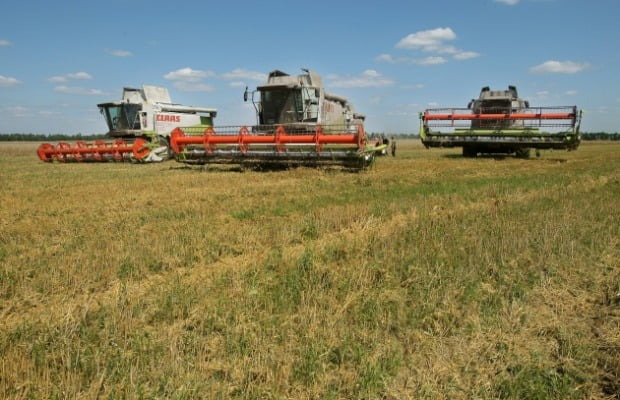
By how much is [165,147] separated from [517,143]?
49.3 feet

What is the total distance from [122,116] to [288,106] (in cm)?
952

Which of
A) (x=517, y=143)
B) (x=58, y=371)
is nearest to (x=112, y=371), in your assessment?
(x=58, y=371)

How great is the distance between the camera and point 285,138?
1205cm

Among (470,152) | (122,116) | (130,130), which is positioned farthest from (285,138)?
(122,116)

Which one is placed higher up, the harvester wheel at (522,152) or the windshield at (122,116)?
the windshield at (122,116)

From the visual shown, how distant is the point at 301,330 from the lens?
2703 mm

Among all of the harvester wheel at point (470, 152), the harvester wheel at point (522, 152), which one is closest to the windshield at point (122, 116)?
the harvester wheel at point (470, 152)

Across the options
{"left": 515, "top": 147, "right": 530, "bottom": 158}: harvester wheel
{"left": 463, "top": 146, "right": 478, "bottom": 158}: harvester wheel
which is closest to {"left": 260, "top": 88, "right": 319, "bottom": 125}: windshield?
{"left": 463, "top": 146, "right": 478, "bottom": 158}: harvester wheel

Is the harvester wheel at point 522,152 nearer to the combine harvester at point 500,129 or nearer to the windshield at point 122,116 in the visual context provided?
the combine harvester at point 500,129

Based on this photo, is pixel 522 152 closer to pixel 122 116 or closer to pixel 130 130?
pixel 130 130

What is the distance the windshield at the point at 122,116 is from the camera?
65.3ft

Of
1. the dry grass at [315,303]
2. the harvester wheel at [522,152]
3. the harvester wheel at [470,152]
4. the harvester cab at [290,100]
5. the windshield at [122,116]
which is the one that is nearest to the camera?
the dry grass at [315,303]

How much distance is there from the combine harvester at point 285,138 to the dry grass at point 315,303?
5278 millimetres

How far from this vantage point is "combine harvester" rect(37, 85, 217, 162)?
61.2ft
